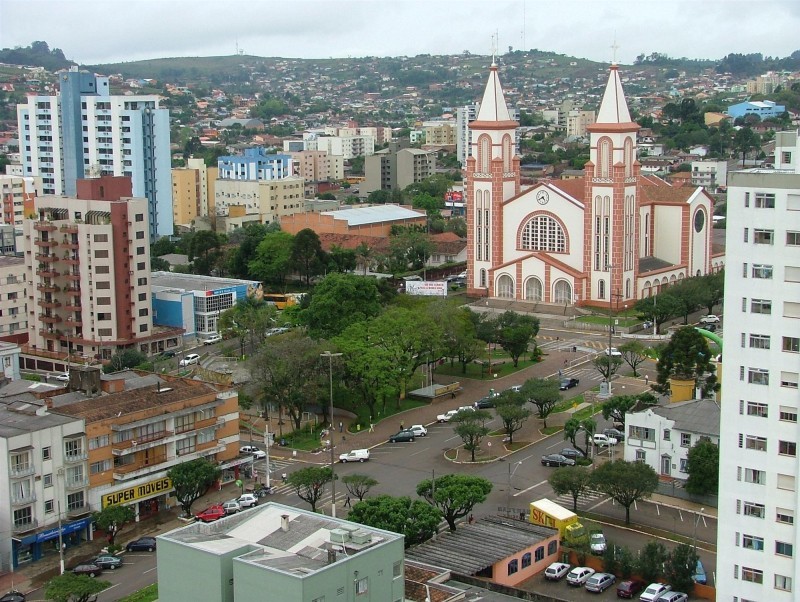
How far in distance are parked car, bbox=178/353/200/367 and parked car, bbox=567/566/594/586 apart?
85.9 ft

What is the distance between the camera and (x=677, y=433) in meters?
37.6

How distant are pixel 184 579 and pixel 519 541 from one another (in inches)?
370

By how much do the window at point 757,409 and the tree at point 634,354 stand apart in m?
25.8

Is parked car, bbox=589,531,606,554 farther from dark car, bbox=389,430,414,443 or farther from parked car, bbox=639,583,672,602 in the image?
dark car, bbox=389,430,414,443

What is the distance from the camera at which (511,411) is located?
41250 mm

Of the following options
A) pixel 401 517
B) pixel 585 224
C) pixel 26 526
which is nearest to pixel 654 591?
pixel 401 517

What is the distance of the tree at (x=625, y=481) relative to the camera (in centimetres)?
3359

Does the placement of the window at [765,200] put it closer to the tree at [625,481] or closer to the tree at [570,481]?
the tree at [625,481]

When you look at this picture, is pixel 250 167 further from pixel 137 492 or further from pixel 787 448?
pixel 787 448

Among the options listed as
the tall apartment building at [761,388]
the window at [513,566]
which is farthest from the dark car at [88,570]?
the tall apartment building at [761,388]

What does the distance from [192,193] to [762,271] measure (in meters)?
77.1

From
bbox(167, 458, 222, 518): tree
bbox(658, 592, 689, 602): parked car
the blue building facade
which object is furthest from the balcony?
the blue building facade

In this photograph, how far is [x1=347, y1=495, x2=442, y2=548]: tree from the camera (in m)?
30.5

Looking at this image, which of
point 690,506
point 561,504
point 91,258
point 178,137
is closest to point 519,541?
point 561,504
